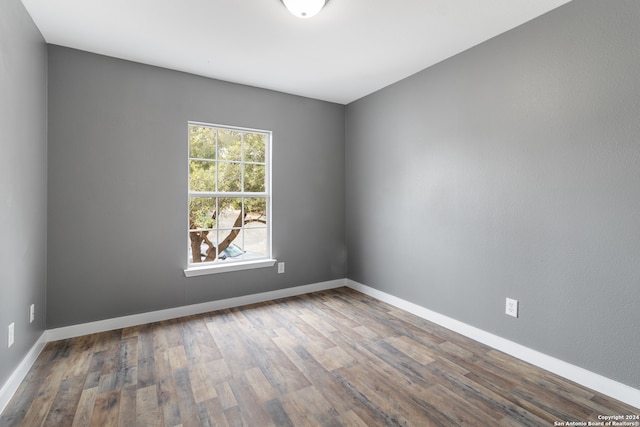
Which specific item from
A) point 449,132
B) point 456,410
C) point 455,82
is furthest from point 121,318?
point 455,82

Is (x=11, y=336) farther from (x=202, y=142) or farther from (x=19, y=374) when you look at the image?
(x=202, y=142)

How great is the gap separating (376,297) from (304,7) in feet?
9.73

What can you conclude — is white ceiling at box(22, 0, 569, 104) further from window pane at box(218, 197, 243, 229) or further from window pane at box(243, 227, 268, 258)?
window pane at box(243, 227, 268, 258)

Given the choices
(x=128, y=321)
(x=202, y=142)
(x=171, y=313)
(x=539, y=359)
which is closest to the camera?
(x=539, y=359)

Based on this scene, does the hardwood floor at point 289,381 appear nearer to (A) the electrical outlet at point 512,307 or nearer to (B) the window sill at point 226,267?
(A) the electrical outlet at point 512,307

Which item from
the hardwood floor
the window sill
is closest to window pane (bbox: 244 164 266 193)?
the window sill

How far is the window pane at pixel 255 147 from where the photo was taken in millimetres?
3547

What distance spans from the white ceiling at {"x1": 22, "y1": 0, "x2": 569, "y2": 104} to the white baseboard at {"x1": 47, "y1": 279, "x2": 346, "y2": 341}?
2.36 metres

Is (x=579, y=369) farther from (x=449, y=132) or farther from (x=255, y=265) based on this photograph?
(x=255, y=265)

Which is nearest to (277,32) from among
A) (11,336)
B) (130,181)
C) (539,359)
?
(130,181)

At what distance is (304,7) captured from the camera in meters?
2.01

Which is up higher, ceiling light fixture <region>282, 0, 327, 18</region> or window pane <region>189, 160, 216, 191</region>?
ceiling light fixture <region>282, 0, 327, 18</region>

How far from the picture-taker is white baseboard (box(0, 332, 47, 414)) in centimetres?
175
